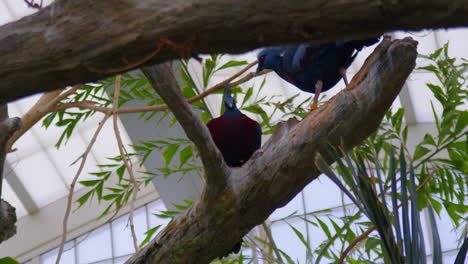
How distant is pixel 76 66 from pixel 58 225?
9780mm

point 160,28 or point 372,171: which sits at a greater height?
point 160,28

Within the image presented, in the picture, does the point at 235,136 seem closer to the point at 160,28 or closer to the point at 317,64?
the point at 317,64

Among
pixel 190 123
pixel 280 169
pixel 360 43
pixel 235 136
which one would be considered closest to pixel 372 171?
pixel 235 136

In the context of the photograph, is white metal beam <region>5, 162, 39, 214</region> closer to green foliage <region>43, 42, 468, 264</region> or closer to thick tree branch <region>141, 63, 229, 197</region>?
green foliage <region>43, 42, 468, 264</region>

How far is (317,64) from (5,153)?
51.4 inches

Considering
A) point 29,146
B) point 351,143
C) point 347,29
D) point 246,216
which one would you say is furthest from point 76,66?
point 29,146

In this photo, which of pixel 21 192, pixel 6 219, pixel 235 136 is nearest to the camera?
pixel 6 219

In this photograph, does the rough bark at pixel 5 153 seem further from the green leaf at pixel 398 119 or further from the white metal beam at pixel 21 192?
the white metal beam at pixel 21 192

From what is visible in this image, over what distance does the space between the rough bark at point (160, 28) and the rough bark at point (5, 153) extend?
0.45m

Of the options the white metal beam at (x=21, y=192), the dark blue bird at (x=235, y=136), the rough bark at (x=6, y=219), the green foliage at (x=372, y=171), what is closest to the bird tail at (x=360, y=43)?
the green foliage at (x=372, y=171)

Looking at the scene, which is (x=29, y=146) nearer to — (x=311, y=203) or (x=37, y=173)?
(x=37, y=173)

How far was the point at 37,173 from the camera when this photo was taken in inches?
414

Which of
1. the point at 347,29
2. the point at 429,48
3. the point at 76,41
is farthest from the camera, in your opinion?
the point at 429,48

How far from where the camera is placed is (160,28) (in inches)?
48.7
